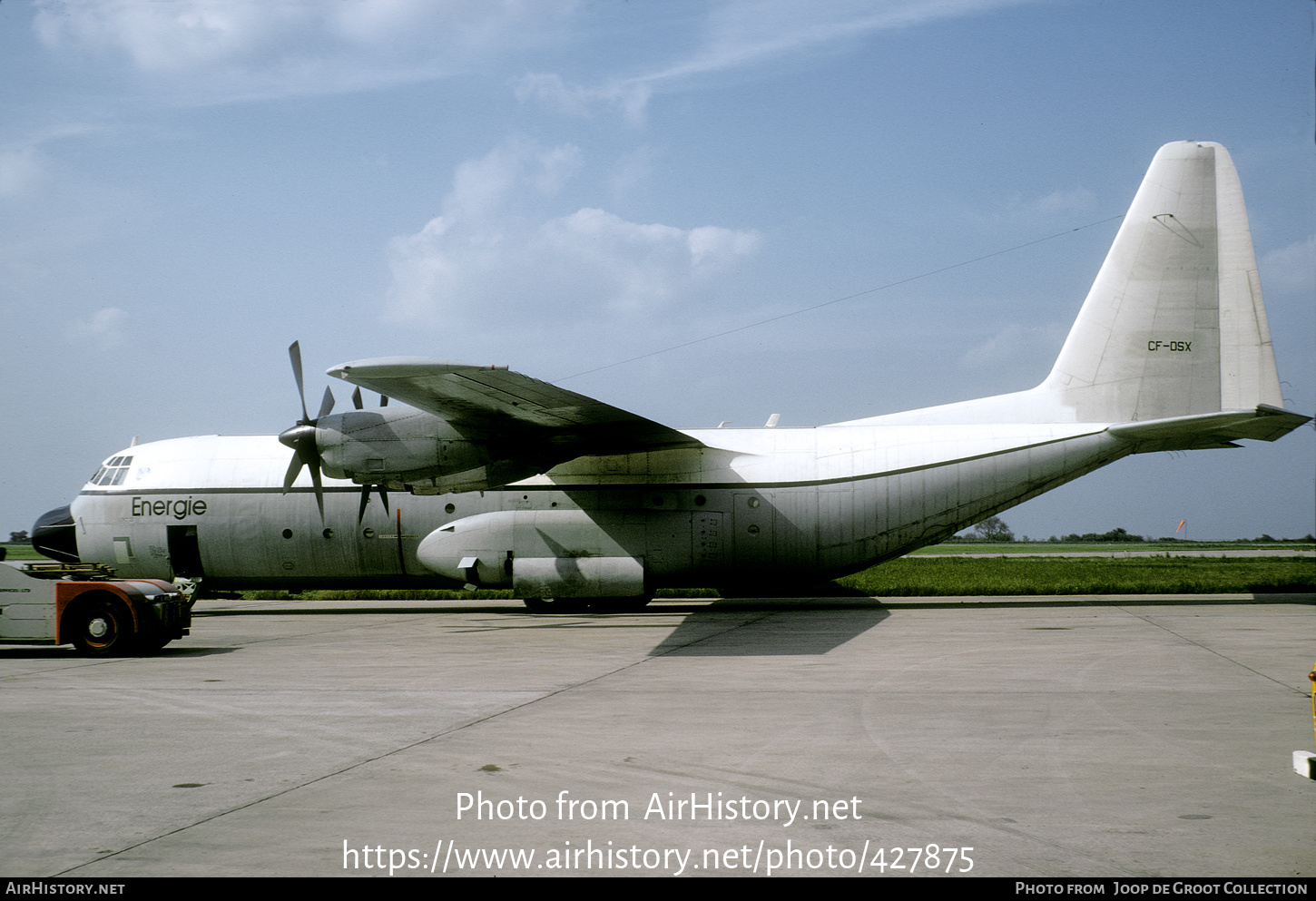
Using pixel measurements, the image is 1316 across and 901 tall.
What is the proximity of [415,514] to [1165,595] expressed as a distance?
18982mm

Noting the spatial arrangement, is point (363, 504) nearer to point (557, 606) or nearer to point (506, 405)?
point (506, 405)

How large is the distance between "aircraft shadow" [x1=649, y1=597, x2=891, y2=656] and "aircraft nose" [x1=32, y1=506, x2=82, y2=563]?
14.3 m

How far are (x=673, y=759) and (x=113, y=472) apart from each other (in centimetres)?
1988

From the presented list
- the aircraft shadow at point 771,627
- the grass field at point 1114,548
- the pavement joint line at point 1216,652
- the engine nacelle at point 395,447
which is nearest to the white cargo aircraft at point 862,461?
the engine nacelle at point 395,447

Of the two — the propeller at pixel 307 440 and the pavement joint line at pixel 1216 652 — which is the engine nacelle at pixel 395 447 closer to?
the propeller at pixel 307 440

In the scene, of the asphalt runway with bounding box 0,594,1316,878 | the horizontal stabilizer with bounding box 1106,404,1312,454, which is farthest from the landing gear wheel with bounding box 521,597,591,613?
the horizontal stabilizer with bounding box 1106,404,1312,454

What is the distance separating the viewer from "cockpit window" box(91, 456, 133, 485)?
2247 centimetres

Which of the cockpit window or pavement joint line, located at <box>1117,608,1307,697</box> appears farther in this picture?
the cockpit window

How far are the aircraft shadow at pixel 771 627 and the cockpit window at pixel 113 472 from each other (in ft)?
44.3

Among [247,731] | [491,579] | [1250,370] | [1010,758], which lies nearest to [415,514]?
[491,579]

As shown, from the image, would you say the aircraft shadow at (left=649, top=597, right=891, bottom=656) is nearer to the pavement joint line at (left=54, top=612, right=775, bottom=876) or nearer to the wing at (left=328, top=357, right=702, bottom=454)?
the pavement joint line at (left=54, top=612, right=775, bottom=876)

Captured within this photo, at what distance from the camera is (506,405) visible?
53.1 feet


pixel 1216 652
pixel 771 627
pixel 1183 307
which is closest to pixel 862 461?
pixel 771 627

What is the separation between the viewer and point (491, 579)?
20.3 meters
